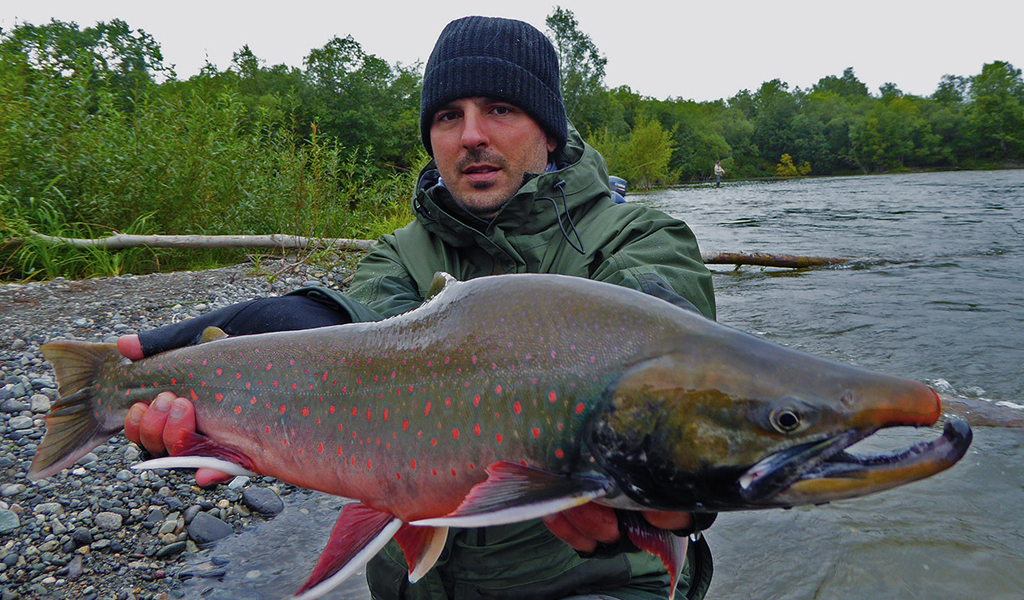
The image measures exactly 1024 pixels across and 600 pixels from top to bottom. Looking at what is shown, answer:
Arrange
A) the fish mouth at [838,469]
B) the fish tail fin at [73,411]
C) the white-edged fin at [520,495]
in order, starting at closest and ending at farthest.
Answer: the fish mouth at [838,469]
the white-edged fin at [520,495]
the fish tail fin at [73,411]

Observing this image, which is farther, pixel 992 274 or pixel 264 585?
pixel 992 274

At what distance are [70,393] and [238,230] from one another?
25.0 feet

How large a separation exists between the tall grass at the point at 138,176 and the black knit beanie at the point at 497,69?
5.54 metres

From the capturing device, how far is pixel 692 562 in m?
2.35

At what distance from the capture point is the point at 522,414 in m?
1.46

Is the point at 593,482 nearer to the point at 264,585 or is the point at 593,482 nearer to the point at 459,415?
the point at 459,415

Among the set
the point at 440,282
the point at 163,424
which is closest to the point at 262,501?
the point at 163,424

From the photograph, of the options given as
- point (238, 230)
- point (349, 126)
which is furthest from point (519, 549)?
point (349, 126)

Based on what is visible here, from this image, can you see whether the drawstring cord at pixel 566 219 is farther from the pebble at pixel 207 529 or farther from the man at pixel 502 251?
the pebble at pixel 207 529

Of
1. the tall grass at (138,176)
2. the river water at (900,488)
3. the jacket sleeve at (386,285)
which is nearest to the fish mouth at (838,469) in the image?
the jacket sleeve at (386,285)

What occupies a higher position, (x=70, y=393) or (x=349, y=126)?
(x=349, y=126)

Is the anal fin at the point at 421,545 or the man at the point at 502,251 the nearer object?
the anal fin at the point at 421,545

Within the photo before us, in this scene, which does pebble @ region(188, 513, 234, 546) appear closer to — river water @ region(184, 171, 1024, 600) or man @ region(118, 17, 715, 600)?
river water @ region(184, 171, 1024, 600)

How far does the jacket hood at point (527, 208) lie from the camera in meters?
2.55
